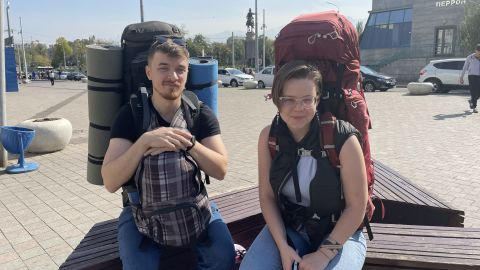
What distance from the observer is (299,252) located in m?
2.18

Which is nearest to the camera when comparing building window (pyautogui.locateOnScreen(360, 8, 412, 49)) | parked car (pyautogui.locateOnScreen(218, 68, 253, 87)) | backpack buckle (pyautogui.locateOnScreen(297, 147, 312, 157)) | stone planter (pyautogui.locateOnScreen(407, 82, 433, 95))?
backpack buckle (pyautogui.locateOnScreen(297, 147, 312, 157))

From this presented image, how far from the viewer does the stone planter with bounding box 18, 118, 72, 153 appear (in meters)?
7.22

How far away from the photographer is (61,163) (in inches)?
264

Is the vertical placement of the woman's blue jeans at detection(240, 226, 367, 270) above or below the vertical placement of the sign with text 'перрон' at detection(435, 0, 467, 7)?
below

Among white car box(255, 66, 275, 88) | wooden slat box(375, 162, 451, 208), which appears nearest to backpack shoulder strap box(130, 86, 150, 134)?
wooden slat box(375, 162, 451, 208)

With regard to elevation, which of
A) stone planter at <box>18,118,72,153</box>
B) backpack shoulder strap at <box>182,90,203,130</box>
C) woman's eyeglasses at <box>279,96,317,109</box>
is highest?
woman's eyeglasses at <box>279,96,317,109</box>

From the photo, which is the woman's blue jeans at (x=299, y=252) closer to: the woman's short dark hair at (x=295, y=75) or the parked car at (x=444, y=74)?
the woman's short dark hair at (x=295, y=75)

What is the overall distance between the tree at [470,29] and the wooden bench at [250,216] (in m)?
31.3

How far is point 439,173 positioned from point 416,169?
0.33 m

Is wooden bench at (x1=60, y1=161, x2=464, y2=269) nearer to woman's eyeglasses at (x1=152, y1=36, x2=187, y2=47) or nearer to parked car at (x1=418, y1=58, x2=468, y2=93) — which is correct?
woman's eyeglasses at (x1=152, y1=36, x2=187, y2=47)

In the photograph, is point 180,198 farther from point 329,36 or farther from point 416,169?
point 416,169

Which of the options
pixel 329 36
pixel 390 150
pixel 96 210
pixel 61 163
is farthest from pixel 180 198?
pixel 390 150

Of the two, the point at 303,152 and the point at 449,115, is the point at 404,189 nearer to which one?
the point at 303,152

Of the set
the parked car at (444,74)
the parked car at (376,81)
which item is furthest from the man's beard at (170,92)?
the parked car at (376,81)
